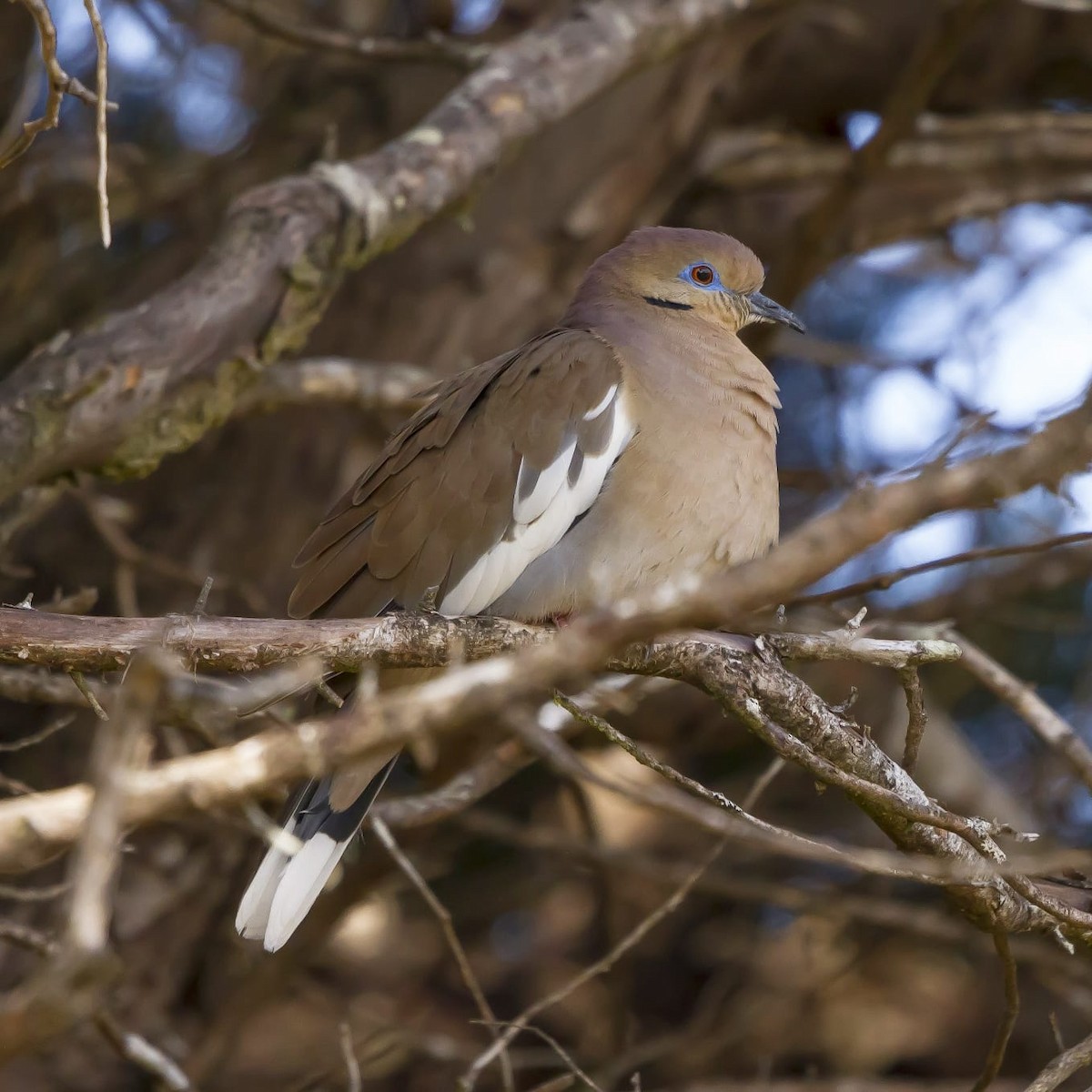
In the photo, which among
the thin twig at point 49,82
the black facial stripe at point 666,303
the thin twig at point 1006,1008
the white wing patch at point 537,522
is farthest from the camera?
the black facial stripe at point 666,303

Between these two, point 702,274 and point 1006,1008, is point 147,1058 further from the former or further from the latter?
point 702,274

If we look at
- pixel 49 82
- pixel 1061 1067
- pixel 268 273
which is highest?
pixel 49 82

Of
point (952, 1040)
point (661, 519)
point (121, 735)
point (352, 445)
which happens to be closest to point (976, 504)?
point (121, 735)

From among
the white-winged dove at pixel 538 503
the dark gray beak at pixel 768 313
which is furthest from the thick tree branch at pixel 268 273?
the dark gray beak at pixel 768 313

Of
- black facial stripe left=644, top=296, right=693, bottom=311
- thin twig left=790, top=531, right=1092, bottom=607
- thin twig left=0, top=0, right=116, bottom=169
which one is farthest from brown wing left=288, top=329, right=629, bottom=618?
thin twig left=0, top=0, right=116, bottom=169

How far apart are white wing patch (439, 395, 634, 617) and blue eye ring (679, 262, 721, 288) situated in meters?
0.75

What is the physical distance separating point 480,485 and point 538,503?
6.2 inches

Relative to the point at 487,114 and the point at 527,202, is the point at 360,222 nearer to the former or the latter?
the point at 487,114

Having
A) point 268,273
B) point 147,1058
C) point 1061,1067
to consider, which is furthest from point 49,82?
point 1061,1067

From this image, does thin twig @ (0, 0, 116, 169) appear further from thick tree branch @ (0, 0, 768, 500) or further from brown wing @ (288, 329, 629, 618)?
brown wing @ (288, 329, 629, 618)

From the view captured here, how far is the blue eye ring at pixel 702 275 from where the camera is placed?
3637 mm

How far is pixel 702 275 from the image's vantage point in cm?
365

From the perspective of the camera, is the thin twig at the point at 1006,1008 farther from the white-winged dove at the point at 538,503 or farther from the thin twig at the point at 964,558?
the white-winged dove at the point at 538,503

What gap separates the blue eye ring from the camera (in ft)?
11.9
